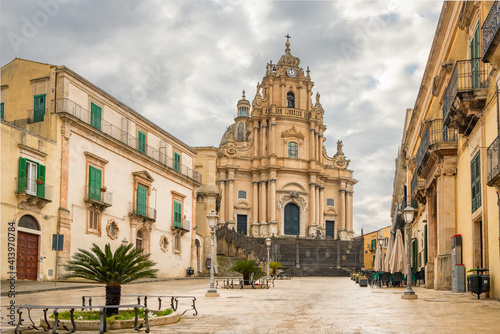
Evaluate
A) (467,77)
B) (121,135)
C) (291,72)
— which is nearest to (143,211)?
(121,135)

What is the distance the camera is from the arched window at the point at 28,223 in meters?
25.7

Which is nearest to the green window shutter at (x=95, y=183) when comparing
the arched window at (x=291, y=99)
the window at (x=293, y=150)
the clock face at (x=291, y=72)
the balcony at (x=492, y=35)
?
the balcony at (x=492, y=35)

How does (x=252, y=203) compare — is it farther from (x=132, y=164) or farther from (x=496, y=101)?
(x=496, y=101)

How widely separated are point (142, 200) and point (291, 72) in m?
38.2

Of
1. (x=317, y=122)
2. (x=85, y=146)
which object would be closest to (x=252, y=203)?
(x=317, y=122)

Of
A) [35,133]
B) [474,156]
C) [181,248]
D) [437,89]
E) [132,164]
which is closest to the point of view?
[474,156]

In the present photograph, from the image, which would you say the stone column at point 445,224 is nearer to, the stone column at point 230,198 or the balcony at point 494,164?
the balcony at point 494,164

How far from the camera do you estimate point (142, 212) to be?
37.4 metres

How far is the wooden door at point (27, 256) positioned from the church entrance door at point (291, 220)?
4383 cm

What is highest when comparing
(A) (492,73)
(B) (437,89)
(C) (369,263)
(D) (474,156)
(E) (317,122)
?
(E) (317,122)

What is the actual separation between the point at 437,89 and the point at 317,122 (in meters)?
Answer: 43.8

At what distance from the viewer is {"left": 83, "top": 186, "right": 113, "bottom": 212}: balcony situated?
102 feet

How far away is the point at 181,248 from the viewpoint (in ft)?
142

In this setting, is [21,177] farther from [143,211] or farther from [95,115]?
[143,211]
